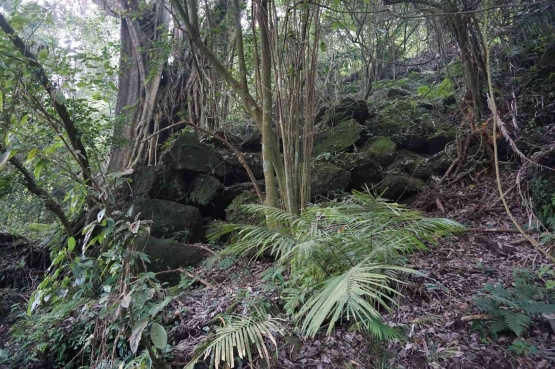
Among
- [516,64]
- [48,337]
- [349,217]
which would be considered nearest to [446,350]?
[349,217]

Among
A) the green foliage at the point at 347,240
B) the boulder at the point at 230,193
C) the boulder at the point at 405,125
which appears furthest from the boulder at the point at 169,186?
the boulder at the point at 405,125

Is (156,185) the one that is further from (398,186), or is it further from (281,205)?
(398,186)

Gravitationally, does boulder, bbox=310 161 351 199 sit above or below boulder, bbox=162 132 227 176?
below

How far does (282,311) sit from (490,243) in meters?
2.22

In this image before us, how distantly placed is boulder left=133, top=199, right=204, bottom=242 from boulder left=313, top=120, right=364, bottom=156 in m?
2.10

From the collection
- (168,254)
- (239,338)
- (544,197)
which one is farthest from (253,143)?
(239,338)

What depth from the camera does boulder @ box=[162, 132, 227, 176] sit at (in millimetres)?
5480

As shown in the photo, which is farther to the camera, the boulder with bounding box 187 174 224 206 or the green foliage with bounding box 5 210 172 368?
the boulder with bounding box 187 174 224 206

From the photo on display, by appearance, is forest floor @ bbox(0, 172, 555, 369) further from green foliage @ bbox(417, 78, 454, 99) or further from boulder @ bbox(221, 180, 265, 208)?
green foliage @ bbox(417, 78, 454, 99)

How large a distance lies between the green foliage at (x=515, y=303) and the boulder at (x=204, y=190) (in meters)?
3.68

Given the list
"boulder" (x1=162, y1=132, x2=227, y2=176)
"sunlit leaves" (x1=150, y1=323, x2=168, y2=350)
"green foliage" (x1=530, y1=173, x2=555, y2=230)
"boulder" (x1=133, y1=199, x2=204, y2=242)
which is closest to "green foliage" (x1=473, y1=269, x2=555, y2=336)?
"green foliage" (x1=530, y1=173, x2=555, y2=230)

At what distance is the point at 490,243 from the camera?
3664 mm

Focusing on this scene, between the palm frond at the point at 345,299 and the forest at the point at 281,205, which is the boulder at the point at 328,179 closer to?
the forest at the point at 281,205

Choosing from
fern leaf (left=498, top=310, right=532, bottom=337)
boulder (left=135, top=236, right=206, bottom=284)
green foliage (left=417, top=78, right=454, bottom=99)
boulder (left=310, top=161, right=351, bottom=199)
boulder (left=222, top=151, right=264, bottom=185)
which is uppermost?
green foliage (left=417, top=78, right=454, bottom=99)
